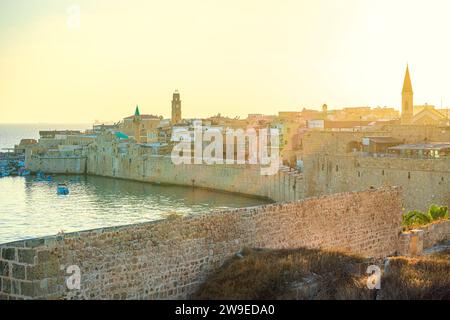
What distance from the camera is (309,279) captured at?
766 cm

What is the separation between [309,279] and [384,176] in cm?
2058

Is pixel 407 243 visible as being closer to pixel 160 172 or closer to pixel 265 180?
pixel 265 180

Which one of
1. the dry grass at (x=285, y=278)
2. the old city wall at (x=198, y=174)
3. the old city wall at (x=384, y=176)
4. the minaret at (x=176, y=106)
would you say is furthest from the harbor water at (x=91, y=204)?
the minaret at (x=176, y=106)

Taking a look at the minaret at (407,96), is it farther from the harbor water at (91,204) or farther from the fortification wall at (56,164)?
the fortification wall at (56,164)

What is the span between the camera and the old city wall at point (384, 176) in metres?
24.8

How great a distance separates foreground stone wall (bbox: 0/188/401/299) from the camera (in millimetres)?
6117

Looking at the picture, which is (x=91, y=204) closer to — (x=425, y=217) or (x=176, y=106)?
(x=425, y=217)

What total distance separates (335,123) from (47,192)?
77.4 feet

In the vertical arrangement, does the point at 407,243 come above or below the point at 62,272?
below

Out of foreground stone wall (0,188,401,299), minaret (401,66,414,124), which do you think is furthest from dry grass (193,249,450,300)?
minaret (401,66,414,124)

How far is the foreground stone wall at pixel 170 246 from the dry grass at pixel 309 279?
0.36 m

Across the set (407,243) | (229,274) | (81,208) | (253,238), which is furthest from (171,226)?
(81,208)

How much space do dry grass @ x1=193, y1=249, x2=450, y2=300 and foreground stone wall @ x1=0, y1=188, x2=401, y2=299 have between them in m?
0.36

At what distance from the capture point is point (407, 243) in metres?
12.3
